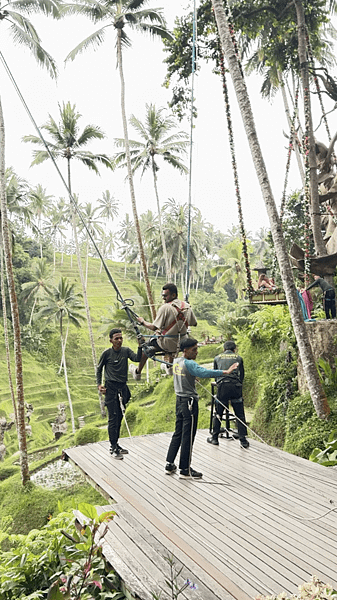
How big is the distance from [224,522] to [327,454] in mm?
3064

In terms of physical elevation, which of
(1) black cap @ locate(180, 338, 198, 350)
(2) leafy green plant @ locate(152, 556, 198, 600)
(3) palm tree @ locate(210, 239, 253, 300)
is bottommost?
(2) leafy green plant @ locate(152, 556, 198, 600)

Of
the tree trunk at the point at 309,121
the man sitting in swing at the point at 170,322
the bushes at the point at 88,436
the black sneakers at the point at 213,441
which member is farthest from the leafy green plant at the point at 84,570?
the bushes at the point at 88,436

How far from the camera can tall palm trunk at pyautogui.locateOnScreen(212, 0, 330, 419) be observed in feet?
25.1

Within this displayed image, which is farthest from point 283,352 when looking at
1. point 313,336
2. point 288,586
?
point 288,586

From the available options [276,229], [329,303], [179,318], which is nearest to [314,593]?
[179,318]

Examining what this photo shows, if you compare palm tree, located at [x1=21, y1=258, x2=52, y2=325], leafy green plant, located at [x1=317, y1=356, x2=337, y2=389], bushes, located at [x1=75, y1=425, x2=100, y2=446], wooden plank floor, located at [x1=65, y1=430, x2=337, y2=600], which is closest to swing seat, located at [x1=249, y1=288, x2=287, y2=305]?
leafy green plant, located at [x1=317, y1=356, x2=337, y2=389]

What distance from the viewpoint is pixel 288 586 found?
3.26 meters

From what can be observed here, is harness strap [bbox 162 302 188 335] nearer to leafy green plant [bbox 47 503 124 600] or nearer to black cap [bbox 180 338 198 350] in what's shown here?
black cap [bbox 180 338 198 350]

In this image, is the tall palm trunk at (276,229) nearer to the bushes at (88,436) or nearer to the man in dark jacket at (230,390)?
the man in dark jacket at (230,390)

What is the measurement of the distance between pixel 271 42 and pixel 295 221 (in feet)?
27.7

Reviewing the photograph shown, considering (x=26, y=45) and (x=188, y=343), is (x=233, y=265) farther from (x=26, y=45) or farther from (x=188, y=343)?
(x=188, y=343)

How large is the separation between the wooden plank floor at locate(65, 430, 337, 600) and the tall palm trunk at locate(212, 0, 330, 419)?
1.46 meters

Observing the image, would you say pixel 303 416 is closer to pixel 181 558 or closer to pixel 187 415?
pixel 187 415

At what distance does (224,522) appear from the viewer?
4.39m
